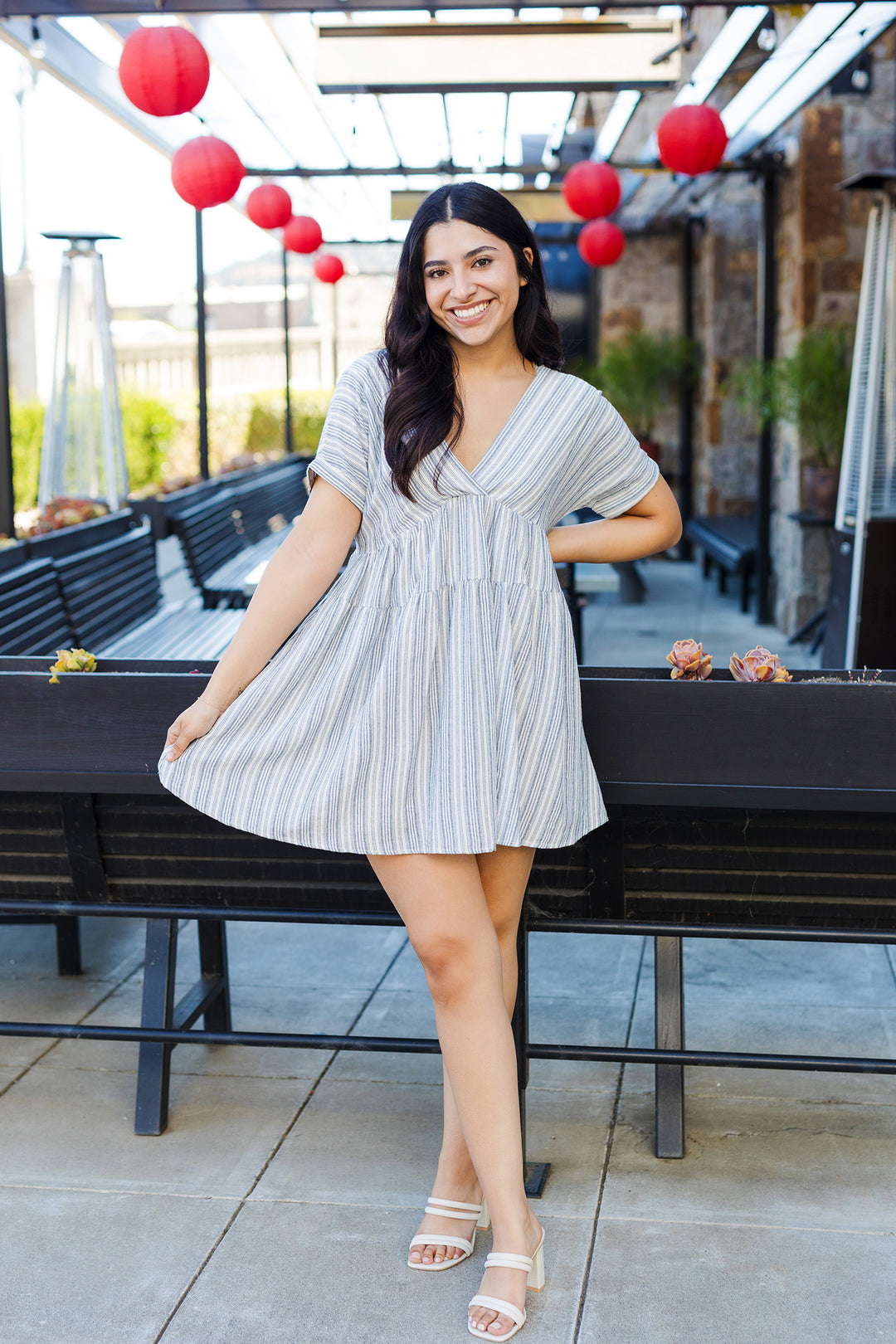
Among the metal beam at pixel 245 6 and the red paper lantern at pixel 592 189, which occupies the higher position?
the metal beam at pixel 245 6

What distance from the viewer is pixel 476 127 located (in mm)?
9219

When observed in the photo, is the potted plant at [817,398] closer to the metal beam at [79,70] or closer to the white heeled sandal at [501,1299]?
the metal beam at [79,70]

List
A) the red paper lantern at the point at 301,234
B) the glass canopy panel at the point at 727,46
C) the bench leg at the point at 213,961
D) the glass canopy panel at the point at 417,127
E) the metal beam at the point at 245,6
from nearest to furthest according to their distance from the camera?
the bench leg at the point at 213,961 < the metal beam at the point at 245,6 < the glass canopy panel at the point at 727,46 < the glass canopy panel at the point at 417,127 < the red paper lantern at the point at 301,234

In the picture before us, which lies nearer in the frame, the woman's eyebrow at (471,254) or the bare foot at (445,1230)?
the woman's eyebrow at (471,254)

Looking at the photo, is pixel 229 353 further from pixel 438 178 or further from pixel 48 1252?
pixel 48 1252

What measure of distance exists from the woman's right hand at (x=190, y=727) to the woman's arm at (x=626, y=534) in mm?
570

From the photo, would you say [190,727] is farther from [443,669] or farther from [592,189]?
[592,189]

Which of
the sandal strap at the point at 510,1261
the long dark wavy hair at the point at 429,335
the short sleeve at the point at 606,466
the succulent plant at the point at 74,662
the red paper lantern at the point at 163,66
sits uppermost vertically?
the red paper lantern at the point at 163,66

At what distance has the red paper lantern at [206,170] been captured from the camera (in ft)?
→ 18.5

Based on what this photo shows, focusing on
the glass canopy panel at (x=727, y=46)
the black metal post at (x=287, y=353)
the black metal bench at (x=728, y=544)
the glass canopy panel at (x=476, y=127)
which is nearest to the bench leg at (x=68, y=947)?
the glass canopy panel at (x=727, y=46)

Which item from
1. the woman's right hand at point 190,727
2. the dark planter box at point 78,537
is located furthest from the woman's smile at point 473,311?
the dark planter box at point 78,537

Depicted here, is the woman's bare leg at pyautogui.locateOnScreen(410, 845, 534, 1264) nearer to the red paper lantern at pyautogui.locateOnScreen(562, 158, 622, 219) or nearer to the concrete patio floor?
the concrete patio floor

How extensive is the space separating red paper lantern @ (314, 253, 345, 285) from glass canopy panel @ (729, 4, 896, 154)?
420 centimetres

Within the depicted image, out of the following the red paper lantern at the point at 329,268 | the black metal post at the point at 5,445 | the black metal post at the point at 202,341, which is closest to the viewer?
the black metal post at the point at 5,445
